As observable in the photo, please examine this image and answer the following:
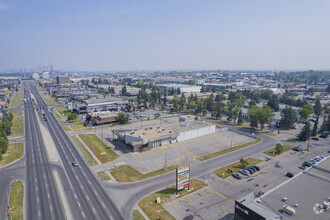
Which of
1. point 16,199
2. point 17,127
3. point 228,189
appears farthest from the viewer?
point 17,127

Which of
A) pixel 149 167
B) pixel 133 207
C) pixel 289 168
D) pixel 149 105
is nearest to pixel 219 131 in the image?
pixel 289 168

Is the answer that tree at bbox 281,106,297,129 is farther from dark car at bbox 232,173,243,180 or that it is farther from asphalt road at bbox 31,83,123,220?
asphalt road at bbox 31,83,123,220

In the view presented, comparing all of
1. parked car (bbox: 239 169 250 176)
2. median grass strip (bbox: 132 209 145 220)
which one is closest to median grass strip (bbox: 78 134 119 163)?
median grass strip (bbox: 132 209 145 220)

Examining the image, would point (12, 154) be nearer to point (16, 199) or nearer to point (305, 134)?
point (16, 199)

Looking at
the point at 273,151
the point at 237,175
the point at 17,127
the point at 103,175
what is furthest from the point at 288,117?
the point at 17,127

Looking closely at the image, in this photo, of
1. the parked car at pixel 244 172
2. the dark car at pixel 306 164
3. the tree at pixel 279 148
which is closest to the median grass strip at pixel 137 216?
the parked car at pixel 244 172

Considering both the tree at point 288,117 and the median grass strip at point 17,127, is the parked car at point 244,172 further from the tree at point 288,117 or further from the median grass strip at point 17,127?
the median grass strip at point 17,127
